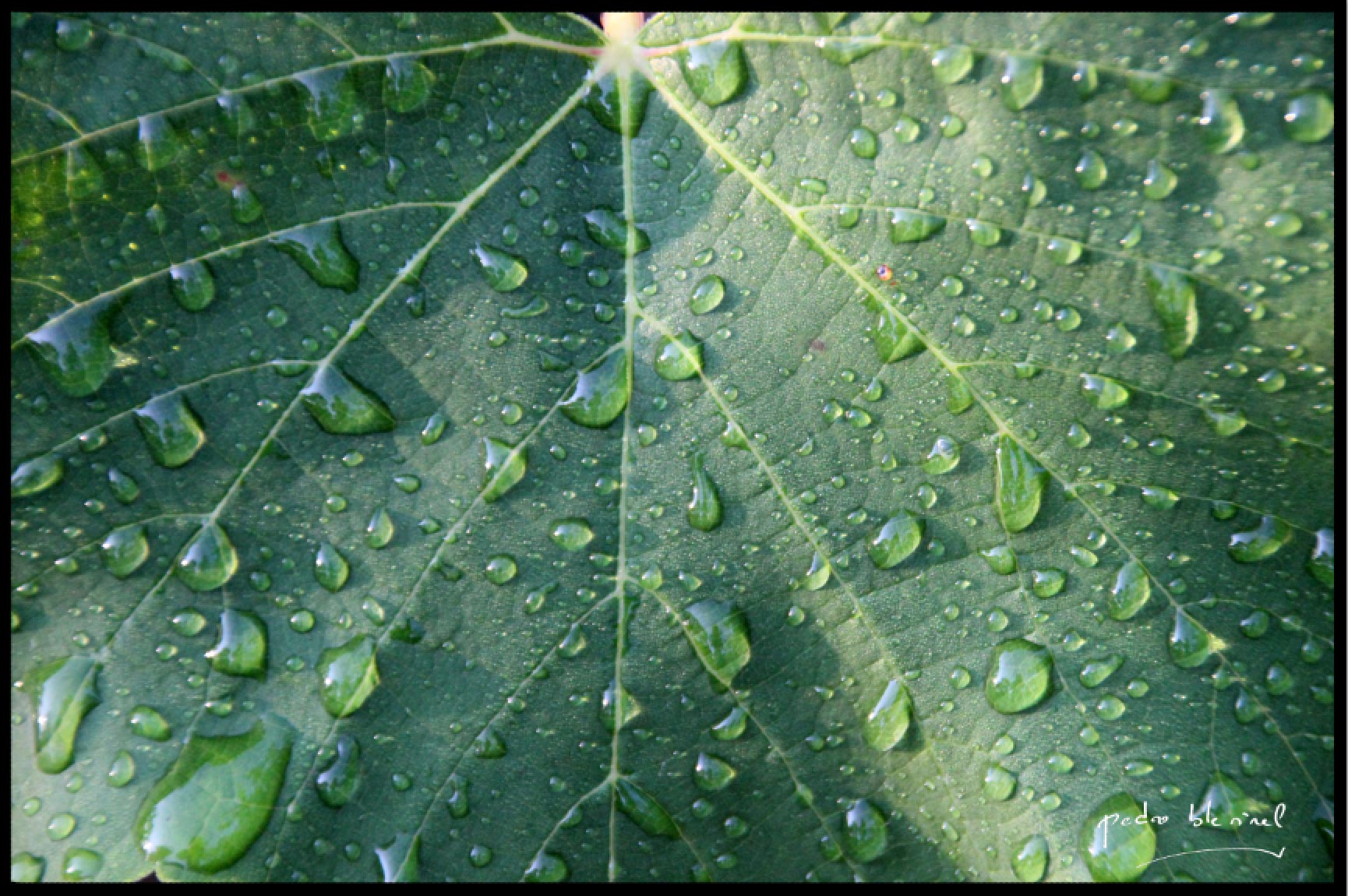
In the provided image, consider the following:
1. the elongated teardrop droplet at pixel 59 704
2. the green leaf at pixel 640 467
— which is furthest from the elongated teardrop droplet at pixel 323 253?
the elongated teardrop droplet at pixel 59 704

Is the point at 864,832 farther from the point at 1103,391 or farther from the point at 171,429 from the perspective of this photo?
the point at 171,429

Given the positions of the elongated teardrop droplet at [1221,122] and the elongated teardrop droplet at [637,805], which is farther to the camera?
the elongated teardrop droplet at [637,805]

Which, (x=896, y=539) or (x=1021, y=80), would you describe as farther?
(x=896, y=539)

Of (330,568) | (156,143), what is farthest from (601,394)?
(156,143)

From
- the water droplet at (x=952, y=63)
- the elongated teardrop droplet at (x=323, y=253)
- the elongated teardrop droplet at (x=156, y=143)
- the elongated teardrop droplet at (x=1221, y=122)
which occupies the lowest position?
the elongated teardrop droplet at (x=1221, y=122)

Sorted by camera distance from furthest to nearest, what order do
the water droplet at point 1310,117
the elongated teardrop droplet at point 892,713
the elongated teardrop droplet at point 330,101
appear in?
the elongated teardrop droplet at point 892,713
the elongated teardrop droplet at point 330,101
the water droplet at point 1310,117

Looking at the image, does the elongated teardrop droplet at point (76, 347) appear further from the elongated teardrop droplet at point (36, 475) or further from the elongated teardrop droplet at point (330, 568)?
the elongated teardrop droplet at point (330, 568)
